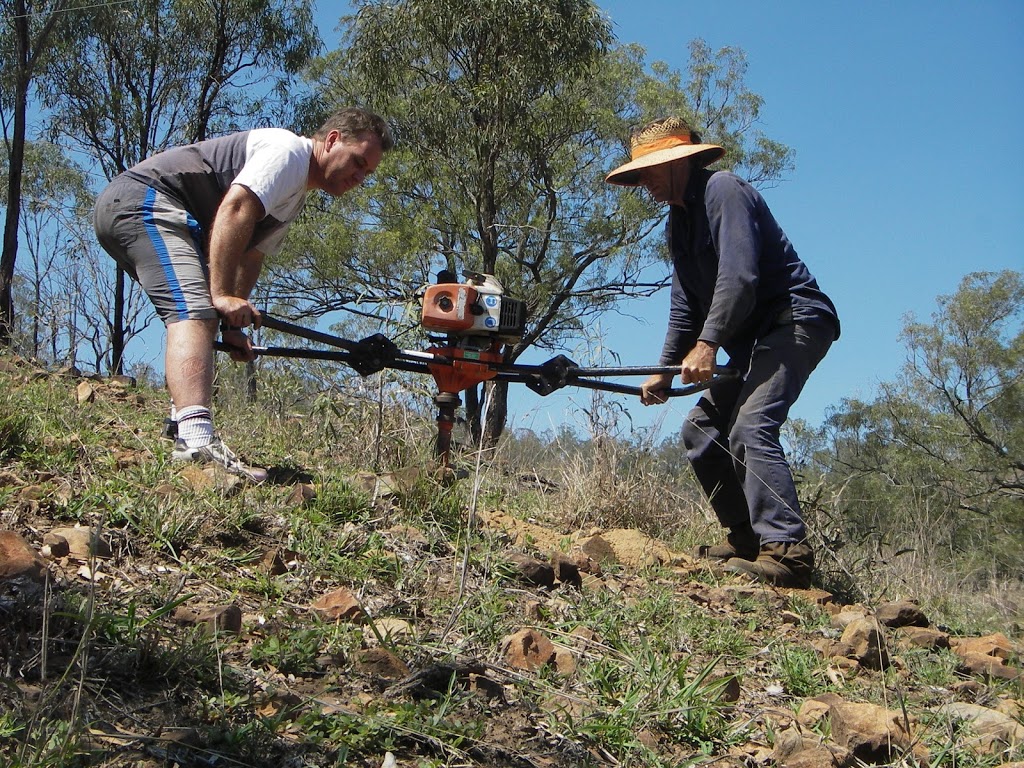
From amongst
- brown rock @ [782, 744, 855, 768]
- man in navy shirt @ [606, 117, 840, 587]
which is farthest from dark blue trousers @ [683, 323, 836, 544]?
brown rock @ [782, 744, 855, 768]

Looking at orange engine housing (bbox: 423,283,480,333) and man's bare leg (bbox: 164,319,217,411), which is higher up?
orange engine housing (bbox: 423,283,480,333)

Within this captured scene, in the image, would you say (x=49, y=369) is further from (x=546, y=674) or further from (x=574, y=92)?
(x=574, y=92)

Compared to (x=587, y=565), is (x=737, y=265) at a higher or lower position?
higher

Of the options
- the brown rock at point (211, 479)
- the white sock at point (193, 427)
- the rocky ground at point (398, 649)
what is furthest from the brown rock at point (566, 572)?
the white sock at point (193, 427)

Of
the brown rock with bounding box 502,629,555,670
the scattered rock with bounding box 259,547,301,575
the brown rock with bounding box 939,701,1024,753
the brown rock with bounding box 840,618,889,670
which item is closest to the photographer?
the brown rock with bounding box 939,701,1024,753

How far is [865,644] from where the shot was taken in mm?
2799

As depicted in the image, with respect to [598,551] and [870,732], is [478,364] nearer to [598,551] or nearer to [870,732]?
[598,551]

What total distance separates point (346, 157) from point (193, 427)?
121 cm

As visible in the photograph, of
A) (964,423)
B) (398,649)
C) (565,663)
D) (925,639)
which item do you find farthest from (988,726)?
(964,423)

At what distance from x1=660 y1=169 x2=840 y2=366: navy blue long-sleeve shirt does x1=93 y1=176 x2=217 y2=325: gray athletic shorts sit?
188 cm

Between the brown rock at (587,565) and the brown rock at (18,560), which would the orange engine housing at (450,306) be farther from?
the brown rock at (18,560)

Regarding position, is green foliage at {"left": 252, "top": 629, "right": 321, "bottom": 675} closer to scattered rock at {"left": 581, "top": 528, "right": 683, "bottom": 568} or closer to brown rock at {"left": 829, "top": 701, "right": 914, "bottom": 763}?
brown rock at {"left": 829, "top": 701, "right": 914, "bottom": 763}

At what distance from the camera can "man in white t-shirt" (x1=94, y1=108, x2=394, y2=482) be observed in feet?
11.2

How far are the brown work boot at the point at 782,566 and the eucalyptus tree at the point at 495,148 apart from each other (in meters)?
10.0
